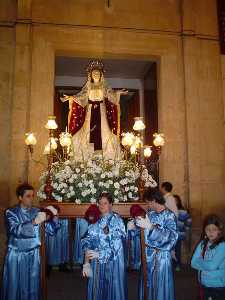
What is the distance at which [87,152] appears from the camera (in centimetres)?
955

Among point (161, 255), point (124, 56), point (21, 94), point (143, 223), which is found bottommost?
point (161, 255)

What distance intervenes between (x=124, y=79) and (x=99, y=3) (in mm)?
5437

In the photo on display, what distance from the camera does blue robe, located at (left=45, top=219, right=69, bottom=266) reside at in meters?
8.46

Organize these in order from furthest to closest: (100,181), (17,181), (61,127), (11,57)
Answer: (61,127) < (11,57) < (17,181) < (100,181)

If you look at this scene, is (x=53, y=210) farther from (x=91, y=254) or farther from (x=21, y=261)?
(x=91, y=254)

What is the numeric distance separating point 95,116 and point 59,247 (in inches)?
151

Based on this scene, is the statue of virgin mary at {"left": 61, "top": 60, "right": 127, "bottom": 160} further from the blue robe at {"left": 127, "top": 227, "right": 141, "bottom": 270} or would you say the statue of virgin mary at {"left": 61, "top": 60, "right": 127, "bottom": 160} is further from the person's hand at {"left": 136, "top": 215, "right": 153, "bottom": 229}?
the person's hand at {"left": 136, "top": 215, "right": 153, "bottom": 229}

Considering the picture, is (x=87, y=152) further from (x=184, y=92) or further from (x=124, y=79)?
(x=124, y=79)

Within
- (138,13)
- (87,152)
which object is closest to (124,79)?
(138,13)

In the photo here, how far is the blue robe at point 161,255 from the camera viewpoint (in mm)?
4837

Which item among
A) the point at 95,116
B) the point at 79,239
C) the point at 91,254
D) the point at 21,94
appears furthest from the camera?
the point at 95,116

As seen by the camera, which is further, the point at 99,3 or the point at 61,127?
A: the point at 61,127

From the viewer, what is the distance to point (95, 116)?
33.8 feet

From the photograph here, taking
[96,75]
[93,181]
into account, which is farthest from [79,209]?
[96,75]
